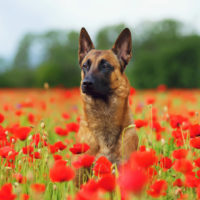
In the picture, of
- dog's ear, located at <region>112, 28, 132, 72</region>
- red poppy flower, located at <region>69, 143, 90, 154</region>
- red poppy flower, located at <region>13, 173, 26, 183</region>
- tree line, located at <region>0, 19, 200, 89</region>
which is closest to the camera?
red poppy flower, located at <region>13, 173, 26, 183</region>

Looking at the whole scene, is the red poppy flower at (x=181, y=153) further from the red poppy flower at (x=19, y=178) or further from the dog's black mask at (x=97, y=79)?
the dog's black mask at (x=97, y=79)

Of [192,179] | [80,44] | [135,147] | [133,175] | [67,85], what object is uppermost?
[80,44]

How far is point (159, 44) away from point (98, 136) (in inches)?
729

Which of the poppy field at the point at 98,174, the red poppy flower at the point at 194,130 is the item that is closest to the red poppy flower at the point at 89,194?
the poppy field at the point at 98,174

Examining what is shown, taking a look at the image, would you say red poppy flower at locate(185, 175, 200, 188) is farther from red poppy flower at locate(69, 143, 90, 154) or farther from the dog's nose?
the dog's nose

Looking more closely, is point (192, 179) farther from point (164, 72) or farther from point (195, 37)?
point (195, 37)

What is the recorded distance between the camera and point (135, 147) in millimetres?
3275

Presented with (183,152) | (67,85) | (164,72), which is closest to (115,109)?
(183,152)

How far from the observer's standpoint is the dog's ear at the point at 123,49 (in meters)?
3.89

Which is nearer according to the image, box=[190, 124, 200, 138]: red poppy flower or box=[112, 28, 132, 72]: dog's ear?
box=[190, 124, 200, 138]: red poppy flower

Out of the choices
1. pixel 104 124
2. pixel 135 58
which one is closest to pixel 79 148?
pixel 104 124

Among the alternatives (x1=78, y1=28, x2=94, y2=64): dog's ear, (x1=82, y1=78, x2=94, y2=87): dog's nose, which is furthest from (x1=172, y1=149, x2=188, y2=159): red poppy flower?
(x1=78, y1=28, x2=94, y2=64): dog's ear

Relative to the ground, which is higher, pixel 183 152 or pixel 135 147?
pixel 183 152

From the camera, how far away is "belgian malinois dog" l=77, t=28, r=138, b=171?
10.6ft
